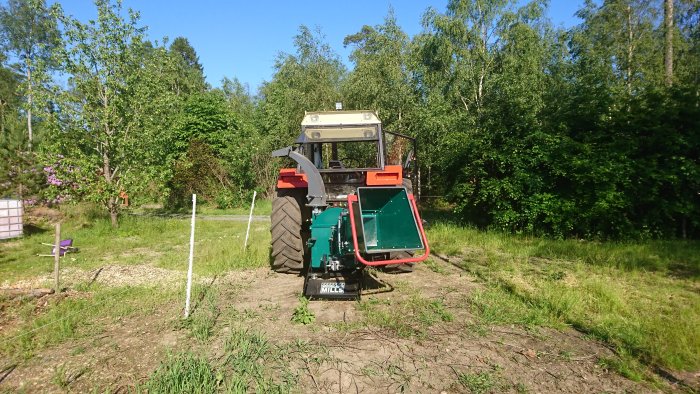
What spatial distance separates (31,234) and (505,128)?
12269 mm

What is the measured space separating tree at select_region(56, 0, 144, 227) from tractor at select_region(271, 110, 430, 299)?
6.98m

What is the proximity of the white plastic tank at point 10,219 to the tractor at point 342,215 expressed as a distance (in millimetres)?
7365

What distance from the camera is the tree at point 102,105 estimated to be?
406 inches

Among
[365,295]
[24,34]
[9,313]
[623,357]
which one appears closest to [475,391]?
[623,357]

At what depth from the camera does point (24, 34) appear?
2628 centimetres

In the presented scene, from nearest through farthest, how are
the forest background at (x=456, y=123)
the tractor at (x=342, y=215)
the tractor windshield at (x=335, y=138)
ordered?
the tractor at (x=342, y=215) → the tractor windshield at (x=335, y=138) → the forest background at (x=456, y=123)

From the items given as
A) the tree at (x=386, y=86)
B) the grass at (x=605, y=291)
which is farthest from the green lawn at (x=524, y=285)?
the tree at (x=386, y=86)

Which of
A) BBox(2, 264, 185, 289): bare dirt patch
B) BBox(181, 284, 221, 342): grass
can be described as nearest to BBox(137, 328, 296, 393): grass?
BBox(181, 284, 221, 342): grass

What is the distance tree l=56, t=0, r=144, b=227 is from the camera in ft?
33.8

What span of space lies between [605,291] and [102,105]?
12.0 meters

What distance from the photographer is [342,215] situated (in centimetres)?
490

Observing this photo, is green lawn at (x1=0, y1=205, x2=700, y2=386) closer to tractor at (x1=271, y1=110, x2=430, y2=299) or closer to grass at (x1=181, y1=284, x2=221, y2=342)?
grass at (x1=181, y1=284, x2=221, y2=342)

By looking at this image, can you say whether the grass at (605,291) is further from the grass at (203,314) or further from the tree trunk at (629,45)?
the tree trunk at (629,45)

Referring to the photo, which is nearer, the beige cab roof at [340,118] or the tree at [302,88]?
the beige cab roof at [340,118]
